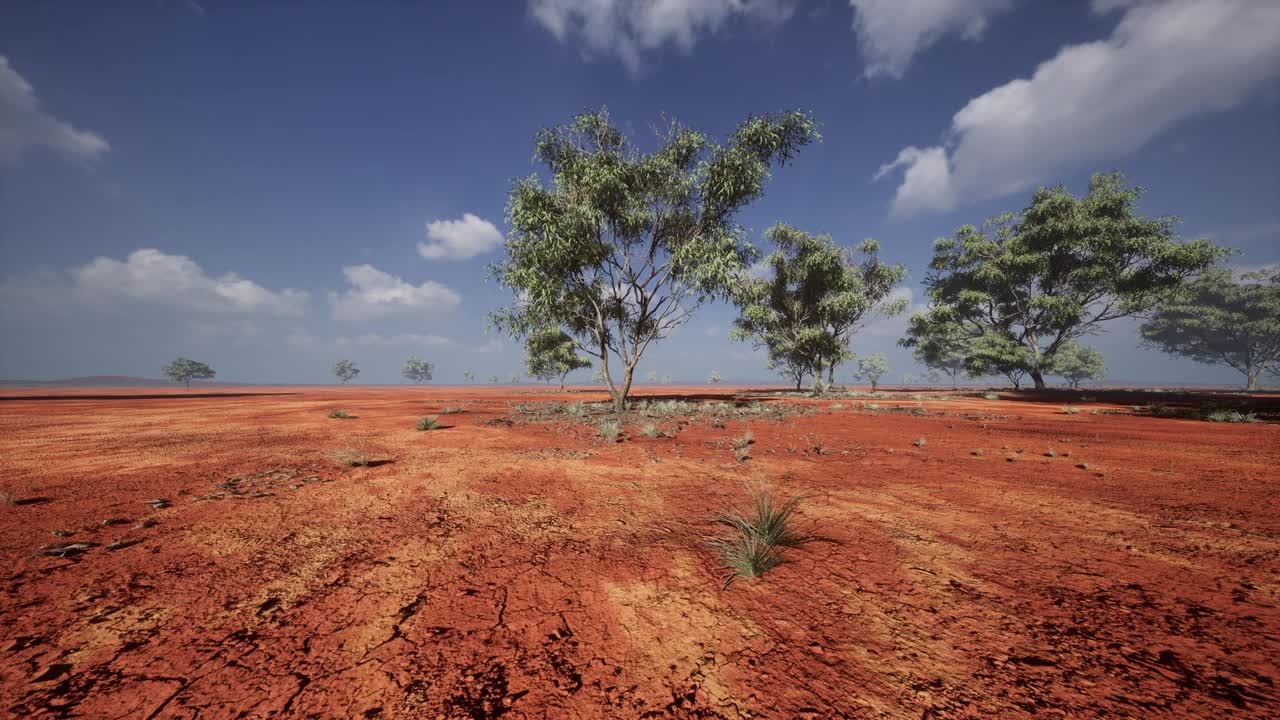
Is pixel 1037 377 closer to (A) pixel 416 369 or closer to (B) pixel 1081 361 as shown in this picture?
(B) pixel 1081 361

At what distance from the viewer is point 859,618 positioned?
8.16 feet

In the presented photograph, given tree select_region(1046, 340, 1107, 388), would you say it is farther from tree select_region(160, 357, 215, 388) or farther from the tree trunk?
tree select_region(160, 357, 215, 388)

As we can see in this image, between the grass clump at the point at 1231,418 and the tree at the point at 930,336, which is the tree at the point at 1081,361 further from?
the grass clump at the point at 1231,418

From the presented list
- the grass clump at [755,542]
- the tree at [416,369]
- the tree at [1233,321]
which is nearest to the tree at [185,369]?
the tree at [416,369]

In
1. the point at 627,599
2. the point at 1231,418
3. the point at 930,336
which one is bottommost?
the point at 627,599

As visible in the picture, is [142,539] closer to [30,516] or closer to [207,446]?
[30,516]

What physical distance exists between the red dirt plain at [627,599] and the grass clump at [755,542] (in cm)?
15

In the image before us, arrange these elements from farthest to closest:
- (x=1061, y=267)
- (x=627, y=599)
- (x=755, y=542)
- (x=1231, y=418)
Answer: (x=1061, y=267), (x=1231, y=418), (x=755, y=542), (x=627, y=599)

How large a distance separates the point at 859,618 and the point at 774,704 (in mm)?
995

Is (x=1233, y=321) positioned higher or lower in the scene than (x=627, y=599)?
higher

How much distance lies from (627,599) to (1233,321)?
85.7 m

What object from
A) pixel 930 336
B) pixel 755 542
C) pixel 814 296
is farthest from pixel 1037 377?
pixel 755 542

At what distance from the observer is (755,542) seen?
318 centimetres

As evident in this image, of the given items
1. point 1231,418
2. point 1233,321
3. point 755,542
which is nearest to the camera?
point 755,542
